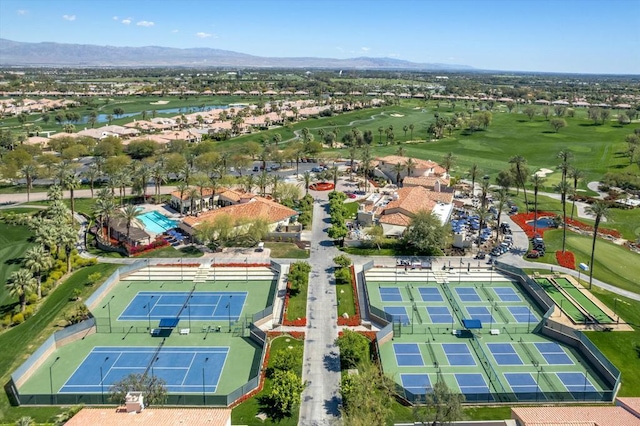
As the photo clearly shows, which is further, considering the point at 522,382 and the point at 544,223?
A: the point at 544,223

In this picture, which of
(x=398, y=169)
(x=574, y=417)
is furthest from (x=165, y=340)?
(x=398, y=169)

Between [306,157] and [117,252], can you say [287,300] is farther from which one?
[306,157]

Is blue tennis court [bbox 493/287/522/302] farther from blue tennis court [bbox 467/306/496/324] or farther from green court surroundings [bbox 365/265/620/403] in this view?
blue tennis court [bbox 467/306/496/324]

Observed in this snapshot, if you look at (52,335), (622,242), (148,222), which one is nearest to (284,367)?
(52,335)

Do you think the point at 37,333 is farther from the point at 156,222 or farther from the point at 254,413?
the point at 156,222

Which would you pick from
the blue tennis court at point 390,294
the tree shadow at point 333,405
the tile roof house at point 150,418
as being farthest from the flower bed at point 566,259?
the tile roof house at point 150,418

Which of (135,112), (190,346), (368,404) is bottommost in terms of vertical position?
(190,346)

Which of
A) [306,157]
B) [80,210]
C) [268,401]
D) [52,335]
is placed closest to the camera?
[268,401]

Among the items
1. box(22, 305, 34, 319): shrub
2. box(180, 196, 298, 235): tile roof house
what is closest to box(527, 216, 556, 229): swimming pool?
box(180, 196, 298, 235): tile roof house
